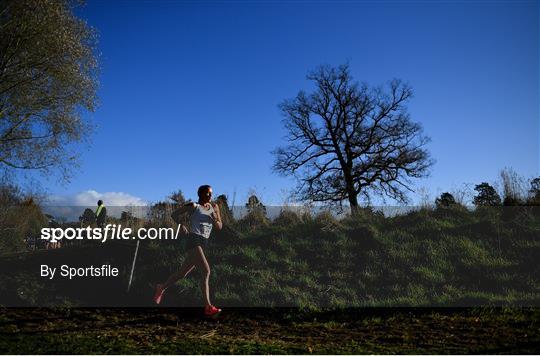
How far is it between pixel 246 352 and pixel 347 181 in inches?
1072

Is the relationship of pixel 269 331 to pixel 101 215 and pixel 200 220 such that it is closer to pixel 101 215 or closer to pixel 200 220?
pixel 200 220

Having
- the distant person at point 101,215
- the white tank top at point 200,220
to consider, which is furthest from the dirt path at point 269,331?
the distant person at point 101,215

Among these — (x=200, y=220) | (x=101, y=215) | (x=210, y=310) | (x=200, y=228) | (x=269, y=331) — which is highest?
(x=101, y=215)

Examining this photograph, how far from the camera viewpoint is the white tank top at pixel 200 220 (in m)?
10.9

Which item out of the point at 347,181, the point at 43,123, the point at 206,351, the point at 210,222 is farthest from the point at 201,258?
the point at 347,181

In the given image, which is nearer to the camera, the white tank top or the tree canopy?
the white tank top

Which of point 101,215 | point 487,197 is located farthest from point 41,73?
point 487,197

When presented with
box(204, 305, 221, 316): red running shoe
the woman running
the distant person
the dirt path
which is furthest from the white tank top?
the distant person

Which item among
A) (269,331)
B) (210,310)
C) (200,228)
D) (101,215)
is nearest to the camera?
(269,331)

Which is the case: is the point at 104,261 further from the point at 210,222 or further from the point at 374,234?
the point at 374,234

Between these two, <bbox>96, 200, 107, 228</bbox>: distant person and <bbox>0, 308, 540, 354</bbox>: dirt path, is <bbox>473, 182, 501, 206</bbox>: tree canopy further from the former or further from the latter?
<bbox>96, 200, 107, 228</bbox>: distant person

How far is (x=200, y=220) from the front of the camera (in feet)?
36.1

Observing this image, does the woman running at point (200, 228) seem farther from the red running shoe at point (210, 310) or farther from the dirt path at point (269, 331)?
the dirt path at point (269, 331)

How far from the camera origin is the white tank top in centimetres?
1093
